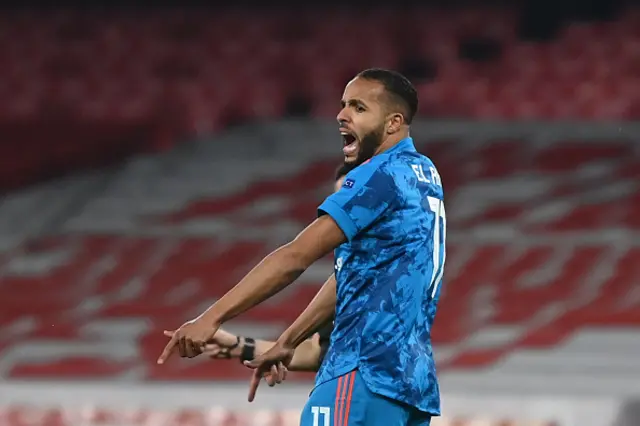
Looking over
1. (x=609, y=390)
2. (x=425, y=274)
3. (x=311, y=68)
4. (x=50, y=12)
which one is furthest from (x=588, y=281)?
(x=50, y=12)

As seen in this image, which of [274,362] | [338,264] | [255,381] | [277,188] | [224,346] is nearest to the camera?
[338,264]

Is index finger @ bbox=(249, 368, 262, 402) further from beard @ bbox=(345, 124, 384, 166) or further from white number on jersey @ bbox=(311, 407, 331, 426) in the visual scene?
beard @ bbox=(345, 124, 384, 166)

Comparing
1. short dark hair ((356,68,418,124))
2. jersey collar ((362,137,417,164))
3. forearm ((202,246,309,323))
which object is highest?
short dark hair ((356,68,418,124))

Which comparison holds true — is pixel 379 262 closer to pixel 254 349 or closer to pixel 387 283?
pixel 387 283

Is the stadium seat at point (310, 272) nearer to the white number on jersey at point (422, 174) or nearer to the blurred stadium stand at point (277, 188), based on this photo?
the blurred stadium stand at point (277, 188)

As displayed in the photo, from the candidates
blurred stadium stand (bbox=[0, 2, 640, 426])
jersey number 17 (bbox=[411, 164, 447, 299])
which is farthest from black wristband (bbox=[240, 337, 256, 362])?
blurred stadium stand (bbox=[0, 2, 640, 426])

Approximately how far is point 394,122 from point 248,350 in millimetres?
960

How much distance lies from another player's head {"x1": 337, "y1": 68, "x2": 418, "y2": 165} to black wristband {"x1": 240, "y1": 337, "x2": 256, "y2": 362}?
0.82m

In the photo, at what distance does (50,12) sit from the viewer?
18672 millimetres

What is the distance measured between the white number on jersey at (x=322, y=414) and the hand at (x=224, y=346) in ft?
1.78

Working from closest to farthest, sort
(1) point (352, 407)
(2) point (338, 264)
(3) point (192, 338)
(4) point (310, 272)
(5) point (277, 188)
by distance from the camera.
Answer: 1. (3) point (192, 338)
2. (1) point (352, 407)
3. (2) point (338, 264)
4. (4) point (310, 272)
5. (5) point (277, 188)

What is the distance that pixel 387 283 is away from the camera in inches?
152

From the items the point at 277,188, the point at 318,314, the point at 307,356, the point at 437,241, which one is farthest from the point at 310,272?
the point at 437,241

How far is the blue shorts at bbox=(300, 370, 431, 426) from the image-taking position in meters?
3.83
